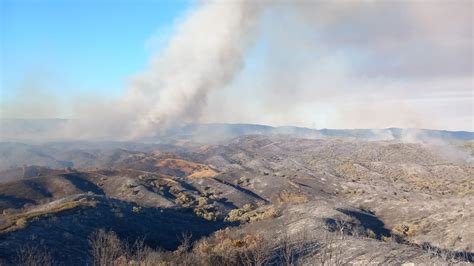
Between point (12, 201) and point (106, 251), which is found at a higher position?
point (106, 251)

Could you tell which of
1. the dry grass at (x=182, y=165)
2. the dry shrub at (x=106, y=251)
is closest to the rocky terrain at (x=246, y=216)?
the dry shrub at (x=106, y=251)

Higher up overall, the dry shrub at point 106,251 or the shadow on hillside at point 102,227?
the dry shrub at point 106,251

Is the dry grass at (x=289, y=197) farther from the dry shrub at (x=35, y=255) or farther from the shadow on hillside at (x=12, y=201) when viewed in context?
the dry shrub at (x=35, y=255)

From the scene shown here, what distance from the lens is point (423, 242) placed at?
114ft

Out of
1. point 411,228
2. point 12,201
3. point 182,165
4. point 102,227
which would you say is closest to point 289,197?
point 411,228

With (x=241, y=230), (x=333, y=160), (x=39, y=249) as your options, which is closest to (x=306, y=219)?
(x=241, y=230)

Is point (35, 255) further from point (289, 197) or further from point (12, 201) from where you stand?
point (289, 197)

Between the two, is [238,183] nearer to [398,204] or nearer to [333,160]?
[398,204]

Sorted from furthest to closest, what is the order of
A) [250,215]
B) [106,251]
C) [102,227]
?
[250,215] → [102,227] → [106,251]

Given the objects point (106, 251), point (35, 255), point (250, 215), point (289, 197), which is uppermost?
point (106, 251)

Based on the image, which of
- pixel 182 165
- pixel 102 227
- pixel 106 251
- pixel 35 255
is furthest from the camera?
pixel 182 165

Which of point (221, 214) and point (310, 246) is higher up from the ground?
point (310, 246)

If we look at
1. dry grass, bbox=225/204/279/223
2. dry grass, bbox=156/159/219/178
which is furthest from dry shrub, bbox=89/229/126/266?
dry grass, bbox=156/159/219/178

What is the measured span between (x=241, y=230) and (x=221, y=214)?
1482cm
